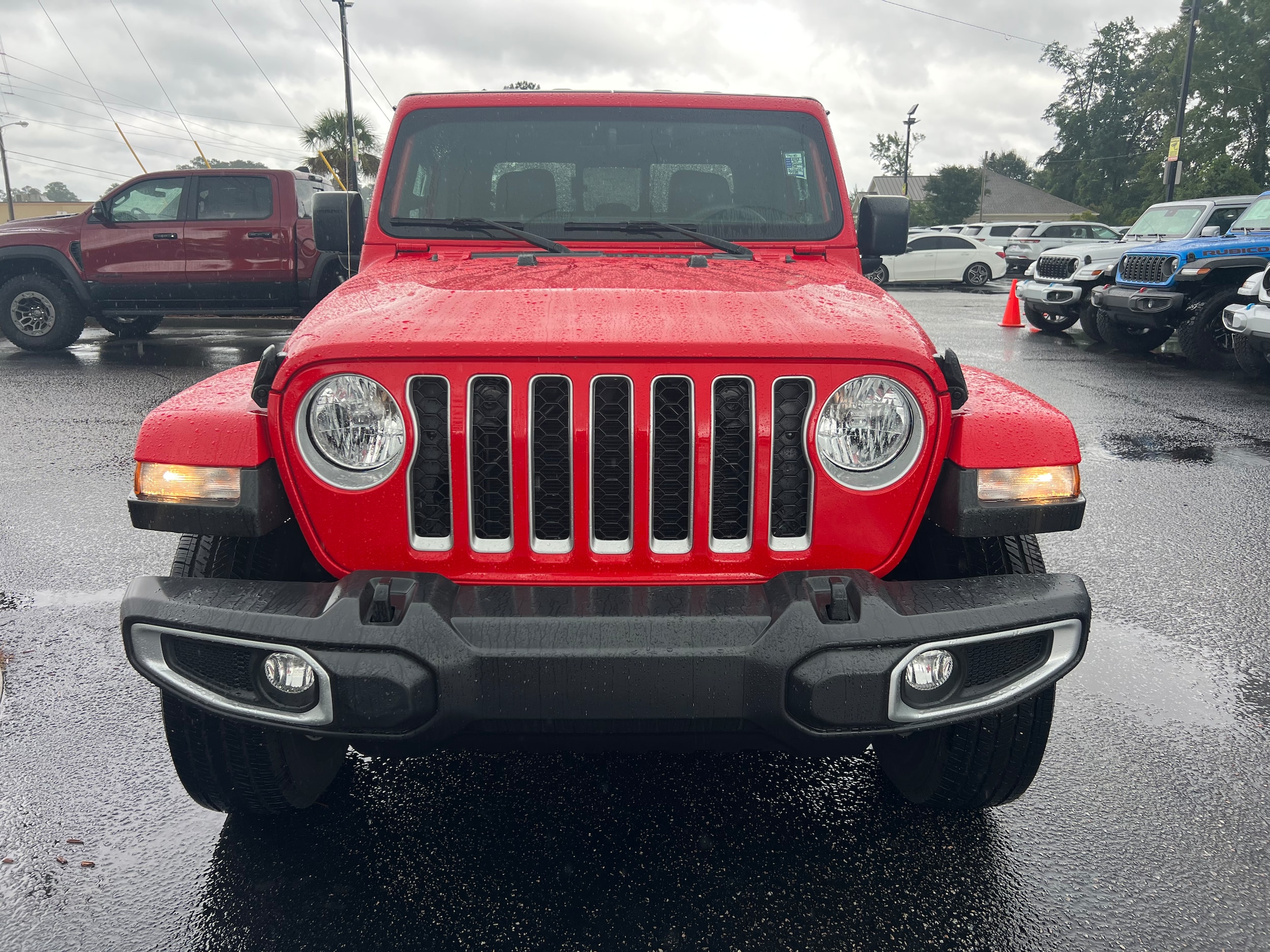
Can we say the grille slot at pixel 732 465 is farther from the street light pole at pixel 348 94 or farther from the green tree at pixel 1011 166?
the green tree at pixel 1011 166

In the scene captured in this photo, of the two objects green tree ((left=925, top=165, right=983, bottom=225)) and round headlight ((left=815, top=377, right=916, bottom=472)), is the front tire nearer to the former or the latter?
round headlight ((left=815, top=377, right=916, bottom=472))

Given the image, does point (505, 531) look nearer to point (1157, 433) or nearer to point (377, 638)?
point (377, 638)

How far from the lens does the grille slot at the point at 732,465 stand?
81.8 inches

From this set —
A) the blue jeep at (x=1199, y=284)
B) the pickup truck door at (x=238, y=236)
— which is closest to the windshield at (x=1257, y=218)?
the blue jeep at (x=1199, y=284)

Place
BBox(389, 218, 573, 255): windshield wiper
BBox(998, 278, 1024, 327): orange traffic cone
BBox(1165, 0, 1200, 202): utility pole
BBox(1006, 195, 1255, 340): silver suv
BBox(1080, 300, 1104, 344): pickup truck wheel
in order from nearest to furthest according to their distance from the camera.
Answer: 1. BBox(389, 218, 573, 255): windshield wiper
2. BBox(1006, 195, 1255, 340): silver suv
3. BBox(1080, 300, 1104, 344): pickup truck wheel
4. BBox(998, 278, 1024, 327): orange traffic cone
5. BBox(1165, 0, 1200, 202): utility pole

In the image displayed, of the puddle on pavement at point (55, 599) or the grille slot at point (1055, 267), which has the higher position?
the grille slot at point (1055, 267)

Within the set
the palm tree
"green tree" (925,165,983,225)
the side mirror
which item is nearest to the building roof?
"green tree" (925,165,983,225)

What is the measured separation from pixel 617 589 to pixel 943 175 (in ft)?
204

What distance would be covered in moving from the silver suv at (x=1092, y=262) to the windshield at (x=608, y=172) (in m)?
11.0

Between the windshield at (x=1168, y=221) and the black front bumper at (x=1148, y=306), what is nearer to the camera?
the black front bumper at (x=1148, y=306)

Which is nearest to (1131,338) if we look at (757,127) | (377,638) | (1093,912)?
(757,127)

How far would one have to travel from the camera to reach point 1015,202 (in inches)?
2889

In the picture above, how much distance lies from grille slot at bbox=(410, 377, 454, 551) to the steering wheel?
1.64m

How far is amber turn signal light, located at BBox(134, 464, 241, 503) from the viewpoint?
2127 millimetres
